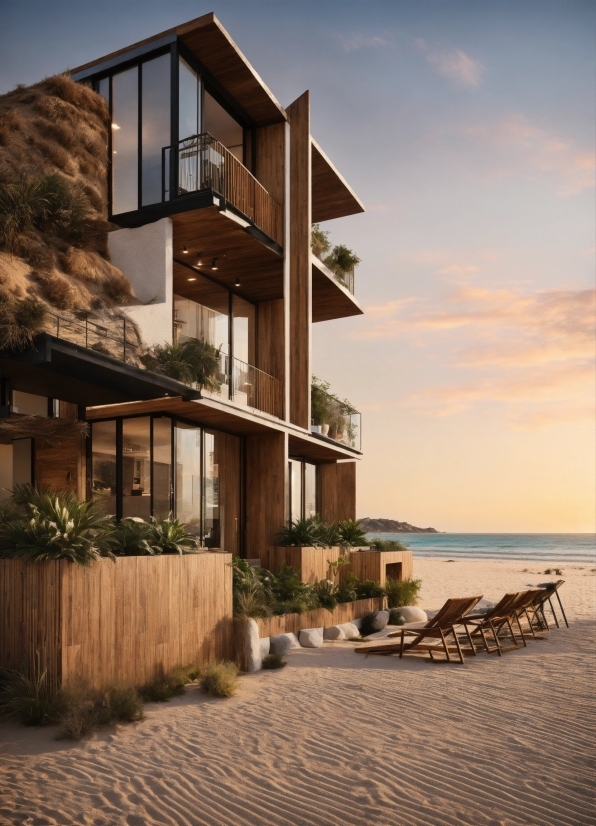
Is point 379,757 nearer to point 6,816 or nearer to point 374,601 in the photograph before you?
point 6,816

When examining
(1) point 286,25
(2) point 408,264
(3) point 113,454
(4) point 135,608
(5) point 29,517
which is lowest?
(4) point 135,608

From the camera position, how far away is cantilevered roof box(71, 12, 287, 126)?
1473 cm

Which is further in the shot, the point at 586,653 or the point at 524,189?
the point at 524,189

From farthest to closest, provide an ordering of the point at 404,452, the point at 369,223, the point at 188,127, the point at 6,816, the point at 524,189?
the point at 404,452, the point at 369,223, the point at 524,189, the point at 188,127, the point at 6,816

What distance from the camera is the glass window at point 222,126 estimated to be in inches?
663

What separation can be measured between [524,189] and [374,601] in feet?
37.8

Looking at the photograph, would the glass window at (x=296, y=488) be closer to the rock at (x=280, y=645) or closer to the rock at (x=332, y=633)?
the rock at (x=332, y=633)

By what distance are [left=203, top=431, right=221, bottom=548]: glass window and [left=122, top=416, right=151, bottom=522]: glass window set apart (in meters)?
1.61

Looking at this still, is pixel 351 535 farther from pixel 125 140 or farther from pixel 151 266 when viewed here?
pixel 125 140

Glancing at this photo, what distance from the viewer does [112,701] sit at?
7.58 meters

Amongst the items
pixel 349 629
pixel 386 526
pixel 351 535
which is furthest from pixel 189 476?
pixel 386 526

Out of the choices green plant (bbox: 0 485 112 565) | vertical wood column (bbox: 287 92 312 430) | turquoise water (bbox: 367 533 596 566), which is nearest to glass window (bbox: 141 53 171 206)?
vertical wood column (bbox: 287 92 312 430)

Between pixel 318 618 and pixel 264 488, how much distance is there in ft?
13.9

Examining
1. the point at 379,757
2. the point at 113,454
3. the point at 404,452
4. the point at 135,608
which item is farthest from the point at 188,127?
the point at 404,452
